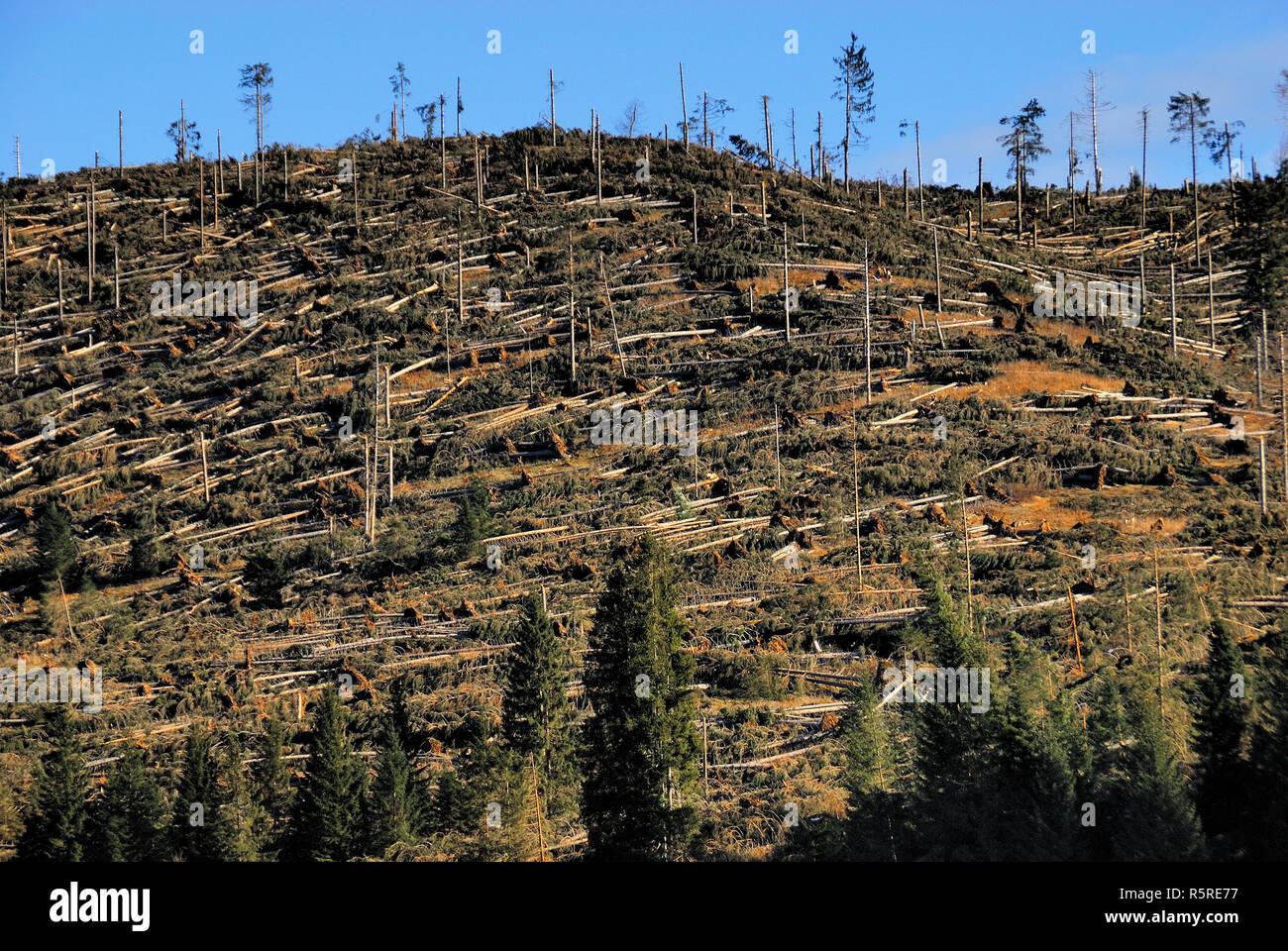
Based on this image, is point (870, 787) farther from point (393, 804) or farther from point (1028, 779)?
point (393, 804)

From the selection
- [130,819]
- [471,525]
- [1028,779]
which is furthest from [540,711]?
[471,525]

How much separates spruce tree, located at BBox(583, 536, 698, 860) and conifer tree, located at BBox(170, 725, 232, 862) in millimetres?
10371

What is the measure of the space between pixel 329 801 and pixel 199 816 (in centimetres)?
357

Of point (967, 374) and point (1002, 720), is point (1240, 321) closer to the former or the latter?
point (967, 374)

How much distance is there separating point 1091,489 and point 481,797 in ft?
103

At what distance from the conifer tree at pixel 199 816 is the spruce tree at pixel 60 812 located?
2.64 metres

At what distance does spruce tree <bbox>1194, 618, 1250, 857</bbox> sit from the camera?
79.0ft

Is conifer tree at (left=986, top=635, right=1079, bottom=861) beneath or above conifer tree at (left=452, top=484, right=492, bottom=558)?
beneath

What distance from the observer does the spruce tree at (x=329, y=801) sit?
3136 cm

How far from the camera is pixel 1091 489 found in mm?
49750

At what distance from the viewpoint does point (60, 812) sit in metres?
32.6

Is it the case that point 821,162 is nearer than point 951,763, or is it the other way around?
point 951,763

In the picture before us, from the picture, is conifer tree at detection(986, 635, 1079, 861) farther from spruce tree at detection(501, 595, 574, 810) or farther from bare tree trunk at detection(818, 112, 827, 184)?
bare tree trunk at detection(818, 112, 827, 184)

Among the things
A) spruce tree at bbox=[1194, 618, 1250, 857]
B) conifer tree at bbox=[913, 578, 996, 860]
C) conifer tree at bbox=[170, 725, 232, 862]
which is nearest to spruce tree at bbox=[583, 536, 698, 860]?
conifer tree at bbox=[913, 578, 996, 860]
